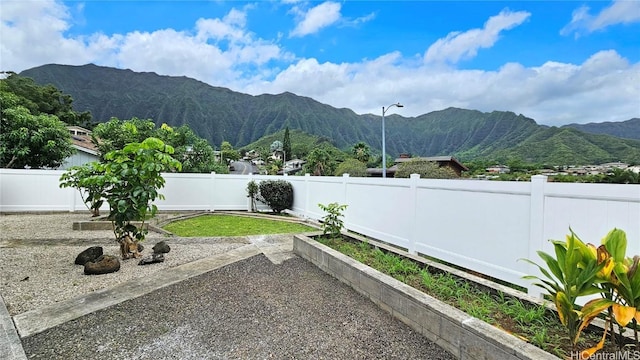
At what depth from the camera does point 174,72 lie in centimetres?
11100

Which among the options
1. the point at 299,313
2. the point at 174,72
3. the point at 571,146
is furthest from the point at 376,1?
the point at 174,72

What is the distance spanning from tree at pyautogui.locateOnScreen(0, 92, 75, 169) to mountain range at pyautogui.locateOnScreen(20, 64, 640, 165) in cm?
5464

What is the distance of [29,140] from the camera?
12.1m

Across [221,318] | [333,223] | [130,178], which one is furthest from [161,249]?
[333,223]

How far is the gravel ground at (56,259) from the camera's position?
377cm

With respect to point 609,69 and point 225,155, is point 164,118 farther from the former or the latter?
point 609,69

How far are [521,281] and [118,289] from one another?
15.6 ft

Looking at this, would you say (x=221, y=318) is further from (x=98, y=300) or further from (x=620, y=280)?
(x=620, y=280)

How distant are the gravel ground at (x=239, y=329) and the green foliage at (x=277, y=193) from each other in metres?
→ 7.13

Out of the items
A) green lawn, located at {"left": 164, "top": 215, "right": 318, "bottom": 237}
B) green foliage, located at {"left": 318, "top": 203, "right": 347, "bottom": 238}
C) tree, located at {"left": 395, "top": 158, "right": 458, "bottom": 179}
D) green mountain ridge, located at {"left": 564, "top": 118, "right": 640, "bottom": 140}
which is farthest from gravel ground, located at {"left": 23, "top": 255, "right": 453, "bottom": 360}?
green mountain ridge, located at {"left": 564, "top": 118, "right": 640, "bottom": 140}

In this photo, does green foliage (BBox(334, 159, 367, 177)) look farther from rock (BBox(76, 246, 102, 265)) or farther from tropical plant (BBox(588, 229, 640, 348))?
tropical plant (BBox(588, 229, 640, 348))

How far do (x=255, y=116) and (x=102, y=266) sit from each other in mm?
104443

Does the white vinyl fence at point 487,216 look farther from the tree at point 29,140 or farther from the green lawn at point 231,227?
the tree at point 29,140

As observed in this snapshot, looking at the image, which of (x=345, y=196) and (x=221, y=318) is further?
(x=345, y=196)
